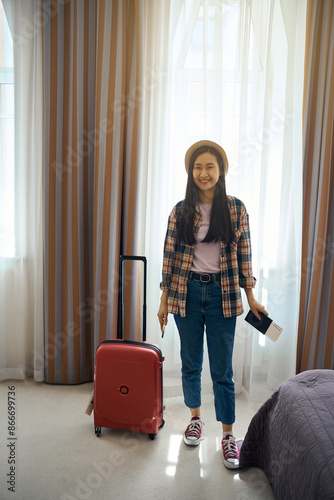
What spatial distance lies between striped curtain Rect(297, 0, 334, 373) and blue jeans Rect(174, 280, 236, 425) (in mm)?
756

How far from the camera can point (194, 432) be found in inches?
70.4

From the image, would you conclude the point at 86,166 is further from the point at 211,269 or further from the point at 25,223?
the point at 211,269

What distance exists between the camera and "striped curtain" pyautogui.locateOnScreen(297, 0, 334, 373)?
79.8 inches

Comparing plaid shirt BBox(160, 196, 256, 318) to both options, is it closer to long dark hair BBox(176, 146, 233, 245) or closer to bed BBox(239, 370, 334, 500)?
long dark hair BBox(176, 146, 233, 245)

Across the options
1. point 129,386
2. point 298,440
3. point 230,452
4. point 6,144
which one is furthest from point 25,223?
point 298,440

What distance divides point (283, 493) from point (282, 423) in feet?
0.75

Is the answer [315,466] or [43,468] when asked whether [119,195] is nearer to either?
[43,468]

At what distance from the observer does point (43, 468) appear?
1569 mm

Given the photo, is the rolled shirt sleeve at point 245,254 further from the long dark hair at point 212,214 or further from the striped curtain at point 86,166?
the striped curtain at point 86,166

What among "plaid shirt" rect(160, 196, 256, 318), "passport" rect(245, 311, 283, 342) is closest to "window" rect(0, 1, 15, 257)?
"plaid shirt" rect(160, 196, 256, 318)

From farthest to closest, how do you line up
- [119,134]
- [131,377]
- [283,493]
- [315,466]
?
[119,134] → [131,377] → [283,493] → [315,466]

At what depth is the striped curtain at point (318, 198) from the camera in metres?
2.03

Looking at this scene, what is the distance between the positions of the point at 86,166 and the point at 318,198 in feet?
4.58

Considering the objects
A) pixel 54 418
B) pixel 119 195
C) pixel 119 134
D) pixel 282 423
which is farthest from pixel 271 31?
pixel 54 418
